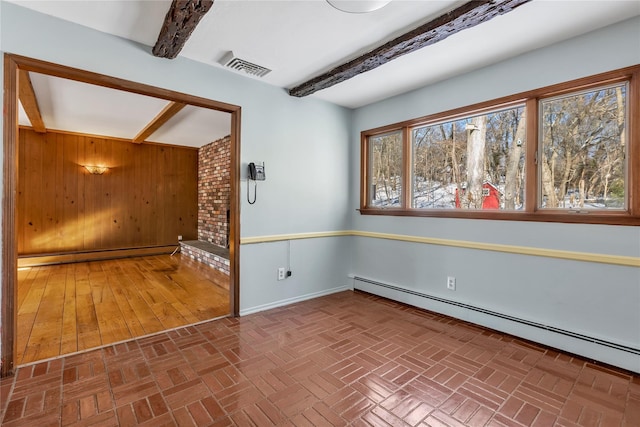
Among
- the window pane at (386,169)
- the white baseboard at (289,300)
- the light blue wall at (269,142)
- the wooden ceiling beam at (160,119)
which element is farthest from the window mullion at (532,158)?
the wooden ceiling beam at (160,119)

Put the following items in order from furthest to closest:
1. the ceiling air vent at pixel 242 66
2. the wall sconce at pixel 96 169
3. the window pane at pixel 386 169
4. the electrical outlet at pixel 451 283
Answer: the wall sconce at pixel 96 169
the window pane at pixel 386 169
the electrical outlet at pixel 451 283
the ceiling air vent at pixel 242 66

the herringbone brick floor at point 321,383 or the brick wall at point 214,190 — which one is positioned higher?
the brick wall at point 214,190

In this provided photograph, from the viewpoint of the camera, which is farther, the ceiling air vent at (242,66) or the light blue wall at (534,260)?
the ceiling air vent at (242,66)

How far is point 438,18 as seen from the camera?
2.02 metres

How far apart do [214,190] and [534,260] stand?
18.6 ft

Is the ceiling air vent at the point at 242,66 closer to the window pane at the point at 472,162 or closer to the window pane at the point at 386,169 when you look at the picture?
the window pane at the point at 386,169

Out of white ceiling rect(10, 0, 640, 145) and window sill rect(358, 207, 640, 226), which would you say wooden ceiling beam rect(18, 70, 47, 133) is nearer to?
white ceiling rect(10, 0, 640, 145)

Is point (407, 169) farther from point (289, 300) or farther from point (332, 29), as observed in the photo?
point (289, 300)

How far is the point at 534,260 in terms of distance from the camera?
8.21 ft

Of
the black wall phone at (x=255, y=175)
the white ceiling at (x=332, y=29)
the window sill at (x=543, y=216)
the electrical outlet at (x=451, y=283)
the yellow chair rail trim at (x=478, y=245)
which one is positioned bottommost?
the electrical outlet at (x=451, y=283)

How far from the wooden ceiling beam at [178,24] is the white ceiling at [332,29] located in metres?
0.10

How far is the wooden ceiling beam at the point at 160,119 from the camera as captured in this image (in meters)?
3.74

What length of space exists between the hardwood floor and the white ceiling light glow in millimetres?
2917

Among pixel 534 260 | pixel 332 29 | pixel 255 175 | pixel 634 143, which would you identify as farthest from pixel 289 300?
pixel 634 143
